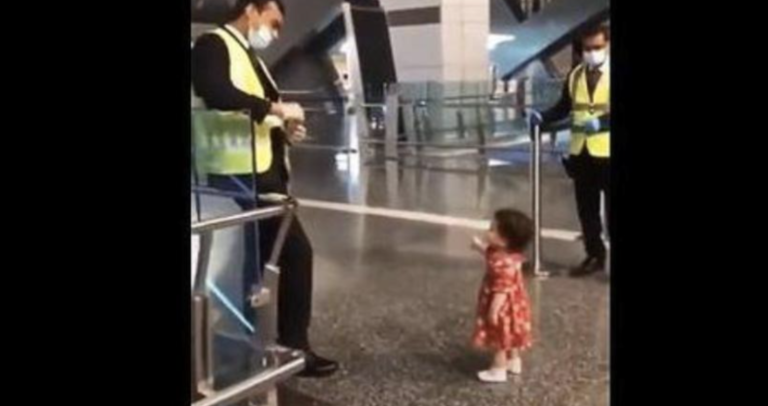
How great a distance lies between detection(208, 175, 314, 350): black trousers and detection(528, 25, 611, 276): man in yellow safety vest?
135 centimetres

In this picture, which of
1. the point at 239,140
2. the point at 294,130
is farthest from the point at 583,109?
the point at 239,140

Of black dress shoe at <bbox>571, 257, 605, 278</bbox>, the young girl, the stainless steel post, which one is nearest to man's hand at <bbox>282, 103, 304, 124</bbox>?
the young girl

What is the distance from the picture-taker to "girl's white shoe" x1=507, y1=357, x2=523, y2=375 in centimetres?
251

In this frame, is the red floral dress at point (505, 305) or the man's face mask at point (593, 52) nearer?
the red floral dress at point (505, 305)

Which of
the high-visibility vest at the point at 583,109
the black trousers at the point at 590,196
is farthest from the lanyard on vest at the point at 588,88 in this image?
the black trousers at the point at 590,196

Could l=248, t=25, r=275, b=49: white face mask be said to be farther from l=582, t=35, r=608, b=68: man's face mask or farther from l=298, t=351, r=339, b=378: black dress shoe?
l=582, t=35, r=608, b=68: man's face mask

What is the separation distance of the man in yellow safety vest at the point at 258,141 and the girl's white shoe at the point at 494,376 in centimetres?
44

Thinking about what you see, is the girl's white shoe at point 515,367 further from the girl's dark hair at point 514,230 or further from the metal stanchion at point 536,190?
the metal stanchion at point 536,190

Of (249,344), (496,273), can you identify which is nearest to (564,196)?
(496,273)

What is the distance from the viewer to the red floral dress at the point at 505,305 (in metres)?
2.43

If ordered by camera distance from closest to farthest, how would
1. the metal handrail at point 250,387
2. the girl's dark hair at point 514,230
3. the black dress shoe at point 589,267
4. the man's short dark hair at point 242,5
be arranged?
the metal handrail at point 250,387 → the man's short dark hair at point 242,5 → the girl's dark hair at point 514,230 → the black dress shoe at point 589,267
